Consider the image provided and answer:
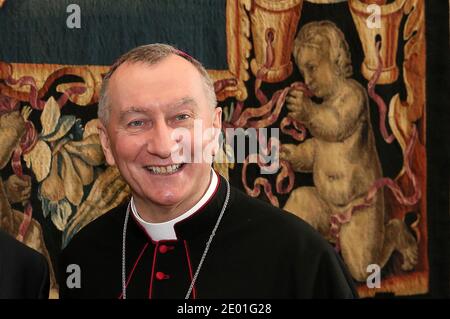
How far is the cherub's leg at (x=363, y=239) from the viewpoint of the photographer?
10.7 ft

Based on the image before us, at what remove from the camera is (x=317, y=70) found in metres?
3.26

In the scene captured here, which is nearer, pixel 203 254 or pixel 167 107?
pixel 167 107

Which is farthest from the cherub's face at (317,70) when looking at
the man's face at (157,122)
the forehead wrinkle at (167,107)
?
the forehead wrinkle at (167,107)

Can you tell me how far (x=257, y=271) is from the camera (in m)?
2.52

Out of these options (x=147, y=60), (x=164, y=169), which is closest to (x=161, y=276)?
(x=164, y=169)

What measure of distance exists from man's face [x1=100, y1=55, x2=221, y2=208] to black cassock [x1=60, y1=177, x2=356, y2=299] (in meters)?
0.19

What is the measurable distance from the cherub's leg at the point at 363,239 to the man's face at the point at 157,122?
105 centimetres

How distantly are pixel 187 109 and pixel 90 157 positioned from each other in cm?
88

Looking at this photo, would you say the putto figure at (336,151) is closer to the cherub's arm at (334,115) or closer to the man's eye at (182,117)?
the cherub's arm at (334,115)

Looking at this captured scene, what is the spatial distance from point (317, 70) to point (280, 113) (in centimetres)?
25

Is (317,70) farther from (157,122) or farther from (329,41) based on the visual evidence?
(157,122)

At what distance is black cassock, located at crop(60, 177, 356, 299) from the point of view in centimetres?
248
